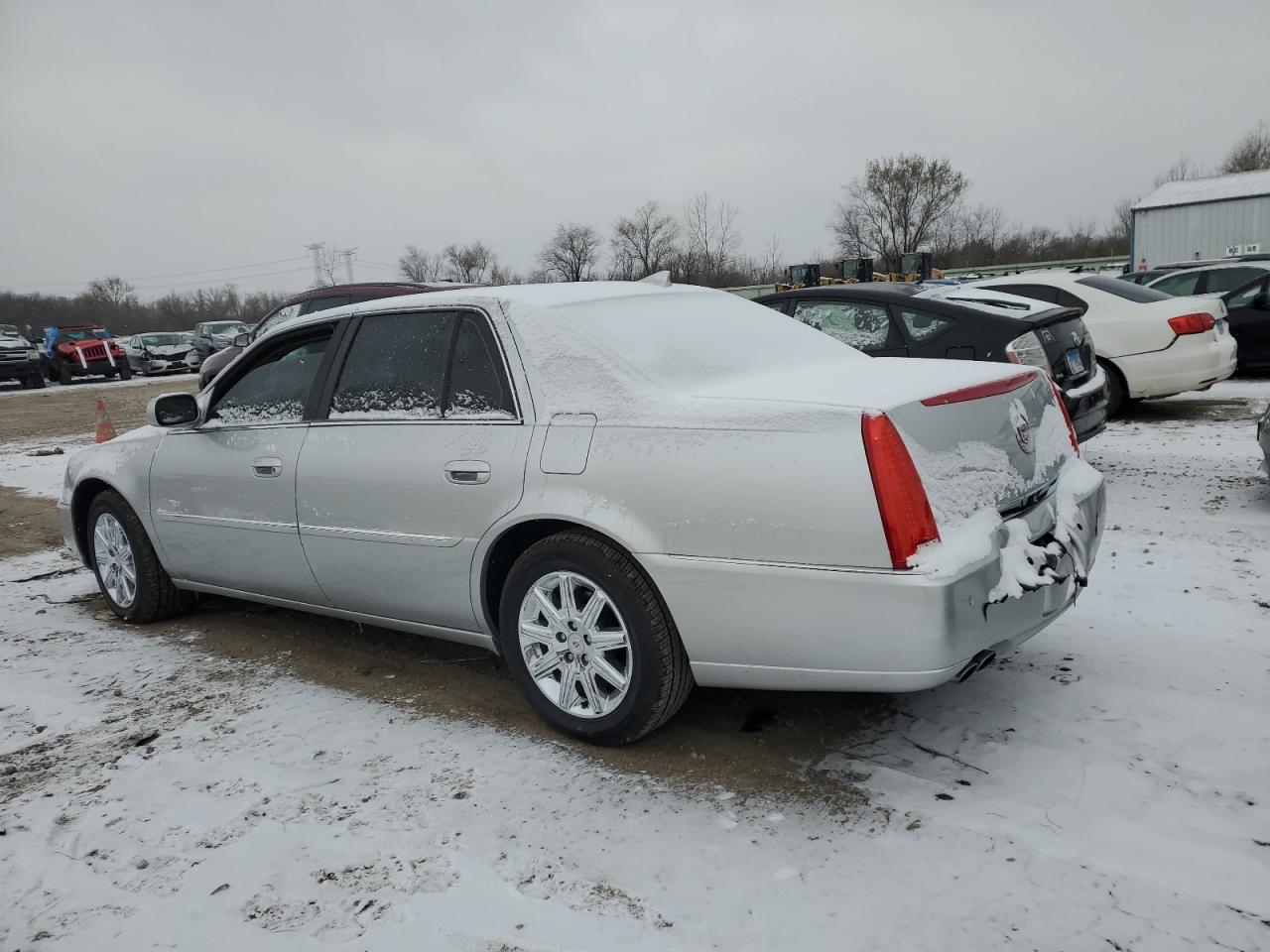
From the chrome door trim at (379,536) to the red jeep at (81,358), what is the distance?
2942 centimetres

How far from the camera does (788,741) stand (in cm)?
320

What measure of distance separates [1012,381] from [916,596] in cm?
96

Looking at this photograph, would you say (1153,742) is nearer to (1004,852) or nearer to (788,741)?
(1004,852)

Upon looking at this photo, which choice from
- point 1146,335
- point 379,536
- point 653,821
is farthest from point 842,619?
point 1146,335

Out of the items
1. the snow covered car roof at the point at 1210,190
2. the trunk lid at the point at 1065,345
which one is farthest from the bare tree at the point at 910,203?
the trunk lid at the point at 1065,345

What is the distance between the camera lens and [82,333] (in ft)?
103

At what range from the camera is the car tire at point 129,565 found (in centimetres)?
479

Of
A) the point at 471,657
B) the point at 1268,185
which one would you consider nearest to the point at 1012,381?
the point at 471,657

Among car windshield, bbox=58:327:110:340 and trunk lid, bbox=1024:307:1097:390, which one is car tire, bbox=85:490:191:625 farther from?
car windshield, bbox=58:327:110:340

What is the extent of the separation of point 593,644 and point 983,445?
1.37 m

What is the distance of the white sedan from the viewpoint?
28.3ft

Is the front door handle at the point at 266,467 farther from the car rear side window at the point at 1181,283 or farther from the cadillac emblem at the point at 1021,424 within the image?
the car rear side window at the point at 1181,283

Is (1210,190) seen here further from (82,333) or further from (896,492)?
(82,333)

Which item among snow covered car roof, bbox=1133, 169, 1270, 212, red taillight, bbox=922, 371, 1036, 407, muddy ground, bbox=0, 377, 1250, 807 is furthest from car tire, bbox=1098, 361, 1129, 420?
snow covered car roof, bbox=1133, 169, 1270, 212
